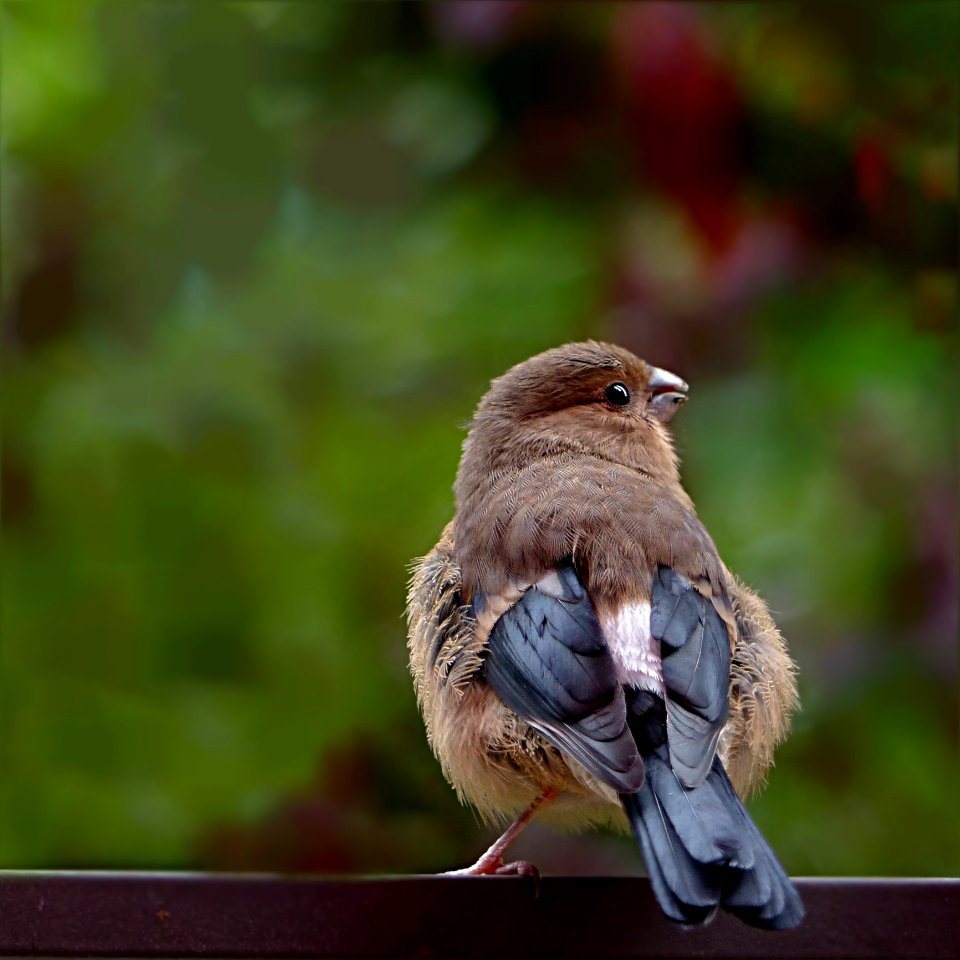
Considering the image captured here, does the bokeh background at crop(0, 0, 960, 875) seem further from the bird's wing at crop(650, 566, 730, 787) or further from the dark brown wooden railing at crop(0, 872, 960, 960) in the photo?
the dark brown wooden railing at crop(0, 872, 960, 960)

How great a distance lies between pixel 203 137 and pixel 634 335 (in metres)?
1.19

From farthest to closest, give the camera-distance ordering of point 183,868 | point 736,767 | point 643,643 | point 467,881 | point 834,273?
point 834,273 → point 183,868 → point 736,767 → point 643,643 → point 467,881

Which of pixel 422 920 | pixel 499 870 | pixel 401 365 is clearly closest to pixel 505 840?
pixel 499 870

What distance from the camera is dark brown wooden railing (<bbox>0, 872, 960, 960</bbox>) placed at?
7.77 feet

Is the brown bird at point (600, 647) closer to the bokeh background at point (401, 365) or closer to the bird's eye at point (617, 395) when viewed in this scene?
the bird's eye at point (617, 395)

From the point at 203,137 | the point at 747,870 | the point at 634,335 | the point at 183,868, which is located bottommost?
the point at 183,868

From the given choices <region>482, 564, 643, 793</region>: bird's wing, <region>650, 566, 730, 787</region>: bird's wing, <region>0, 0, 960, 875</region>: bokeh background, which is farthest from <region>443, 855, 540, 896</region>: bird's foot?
<region>0, 0, 960, 875</region>: bokeh background

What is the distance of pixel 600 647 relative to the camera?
270 cm

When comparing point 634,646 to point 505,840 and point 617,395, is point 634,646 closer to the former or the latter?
point 505,840

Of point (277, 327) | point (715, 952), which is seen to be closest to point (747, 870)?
point (715, 952)

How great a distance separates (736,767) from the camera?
294cm

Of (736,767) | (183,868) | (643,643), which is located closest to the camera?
(643,643)

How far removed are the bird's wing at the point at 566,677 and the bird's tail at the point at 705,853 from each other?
0.17 ft

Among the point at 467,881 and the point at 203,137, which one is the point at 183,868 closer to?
the point at 467,881
